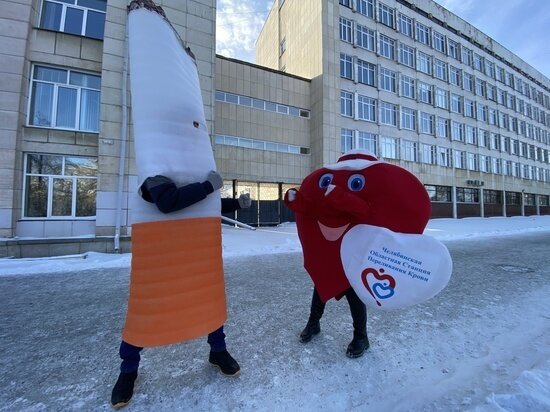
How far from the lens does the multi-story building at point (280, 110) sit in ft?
28.2

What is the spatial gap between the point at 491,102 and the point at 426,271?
38.9 m

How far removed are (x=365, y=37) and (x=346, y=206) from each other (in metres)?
24.6

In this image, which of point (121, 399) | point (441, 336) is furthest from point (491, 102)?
point (121, 399)

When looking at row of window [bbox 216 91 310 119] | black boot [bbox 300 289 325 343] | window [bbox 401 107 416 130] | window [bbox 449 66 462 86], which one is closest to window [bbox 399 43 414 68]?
window [bbox 401 107 416 130]

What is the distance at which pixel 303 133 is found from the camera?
19.5 m

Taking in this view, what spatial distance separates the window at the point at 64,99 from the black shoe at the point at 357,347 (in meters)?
10.4

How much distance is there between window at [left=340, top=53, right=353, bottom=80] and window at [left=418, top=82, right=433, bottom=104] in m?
7.67

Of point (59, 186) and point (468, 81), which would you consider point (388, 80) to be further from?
point (59, 186)

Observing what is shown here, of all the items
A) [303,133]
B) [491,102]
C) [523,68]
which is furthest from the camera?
[523,68]

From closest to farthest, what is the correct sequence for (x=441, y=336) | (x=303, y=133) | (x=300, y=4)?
(x=441, y=336)
(x=303, y=133)
(x=300, y=4)

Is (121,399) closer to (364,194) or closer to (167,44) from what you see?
(364,194)

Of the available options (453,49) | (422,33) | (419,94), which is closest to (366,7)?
(422,33)

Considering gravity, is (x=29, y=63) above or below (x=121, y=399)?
above

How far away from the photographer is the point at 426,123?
81.0 feet
